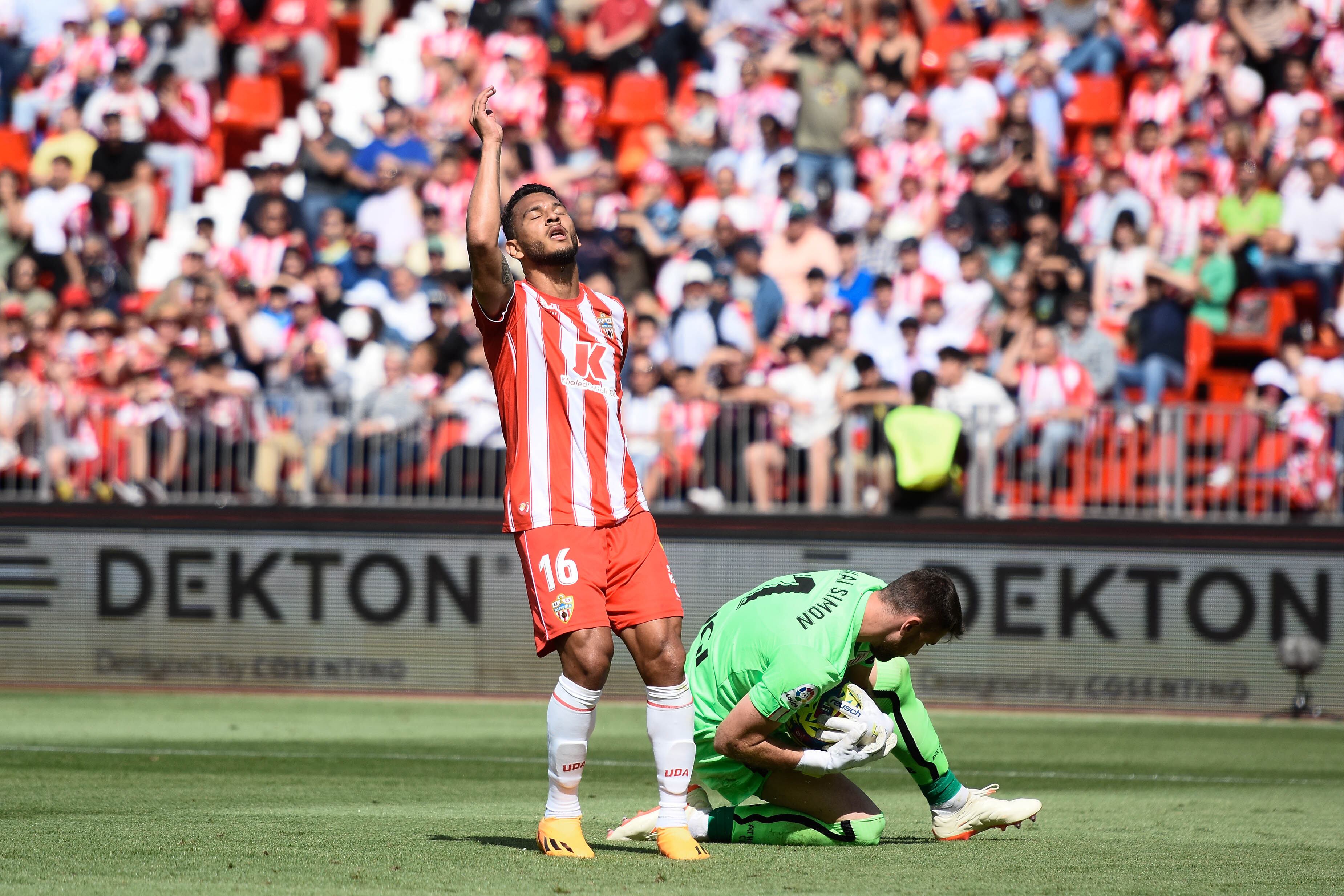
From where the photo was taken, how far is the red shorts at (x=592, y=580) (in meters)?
6.61

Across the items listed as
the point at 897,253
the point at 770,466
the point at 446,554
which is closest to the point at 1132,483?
the point at 770,466

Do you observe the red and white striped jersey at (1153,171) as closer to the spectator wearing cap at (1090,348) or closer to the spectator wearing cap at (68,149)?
the spectator wearing cap at (1090,348)

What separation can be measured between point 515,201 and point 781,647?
199 centimetres

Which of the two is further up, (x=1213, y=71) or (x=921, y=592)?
(x=1213, y=71)

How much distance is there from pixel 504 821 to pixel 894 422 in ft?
23.7

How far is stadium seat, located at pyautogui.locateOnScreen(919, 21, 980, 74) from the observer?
2048 cm

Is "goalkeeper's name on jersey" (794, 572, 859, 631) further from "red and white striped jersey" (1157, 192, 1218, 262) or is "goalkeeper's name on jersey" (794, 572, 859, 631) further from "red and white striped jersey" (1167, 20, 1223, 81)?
Answer: "red and white striped jersey" (1167, 20, 1223, 81)

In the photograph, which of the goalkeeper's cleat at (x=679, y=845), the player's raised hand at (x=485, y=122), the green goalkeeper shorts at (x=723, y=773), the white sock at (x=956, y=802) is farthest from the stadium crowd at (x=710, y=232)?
the goalkeeper's cleat at (x=679, y=845)

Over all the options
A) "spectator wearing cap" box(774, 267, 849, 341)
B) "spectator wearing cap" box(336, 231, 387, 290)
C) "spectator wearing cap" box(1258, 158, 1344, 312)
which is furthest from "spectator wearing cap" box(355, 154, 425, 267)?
"spectator wearing cap" box(1258, 158, 1344, 312)

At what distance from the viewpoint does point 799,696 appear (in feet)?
21.9

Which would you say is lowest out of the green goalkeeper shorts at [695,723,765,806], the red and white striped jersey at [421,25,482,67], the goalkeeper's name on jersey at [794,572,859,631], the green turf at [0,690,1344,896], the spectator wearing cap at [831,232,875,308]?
the green turf at [0,690,1344,896]

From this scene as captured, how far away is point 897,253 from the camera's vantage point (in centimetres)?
1792

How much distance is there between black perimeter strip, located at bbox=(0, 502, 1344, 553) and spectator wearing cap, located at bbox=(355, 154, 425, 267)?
5110mm

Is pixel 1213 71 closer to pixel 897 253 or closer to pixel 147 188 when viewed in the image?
pixel 897 253
